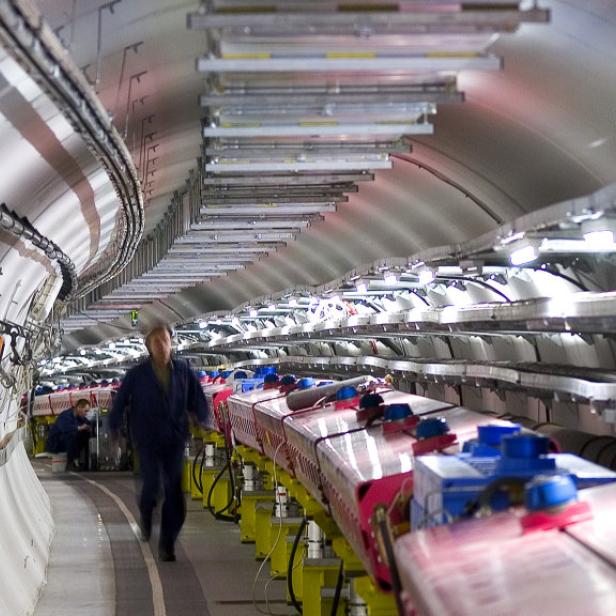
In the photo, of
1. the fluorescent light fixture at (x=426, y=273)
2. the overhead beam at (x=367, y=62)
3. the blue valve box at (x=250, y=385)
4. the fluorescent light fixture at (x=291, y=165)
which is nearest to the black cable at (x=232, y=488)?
the blue valve box at (x=250, y=385)

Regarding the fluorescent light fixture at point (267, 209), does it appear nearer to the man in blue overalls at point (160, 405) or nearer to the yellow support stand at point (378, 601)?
the man in blue overalls at point (160, 405)

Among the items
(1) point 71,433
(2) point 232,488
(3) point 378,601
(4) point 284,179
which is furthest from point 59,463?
(3) point 378,601

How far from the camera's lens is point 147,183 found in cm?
1552

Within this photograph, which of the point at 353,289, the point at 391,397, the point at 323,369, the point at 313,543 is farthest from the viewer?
the point at 323,369

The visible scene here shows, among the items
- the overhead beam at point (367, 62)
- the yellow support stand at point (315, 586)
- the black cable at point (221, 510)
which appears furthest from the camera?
the black cable at point (221, 510)

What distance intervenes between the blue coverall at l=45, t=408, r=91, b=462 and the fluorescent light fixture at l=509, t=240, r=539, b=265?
16.7 m

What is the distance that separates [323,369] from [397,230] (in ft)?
27.7

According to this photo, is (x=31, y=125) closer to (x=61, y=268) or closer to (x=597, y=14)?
(x=597, y=14)

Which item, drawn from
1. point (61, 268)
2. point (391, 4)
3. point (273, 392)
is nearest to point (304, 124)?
point (391, 4)

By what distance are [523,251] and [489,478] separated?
5.18m

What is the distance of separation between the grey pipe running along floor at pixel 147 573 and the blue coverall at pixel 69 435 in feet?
27.6

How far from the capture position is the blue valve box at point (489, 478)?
4.24 m

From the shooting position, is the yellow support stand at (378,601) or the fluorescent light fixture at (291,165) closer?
the yellow support stand at (378,601)

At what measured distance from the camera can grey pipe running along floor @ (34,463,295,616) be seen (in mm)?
10188
